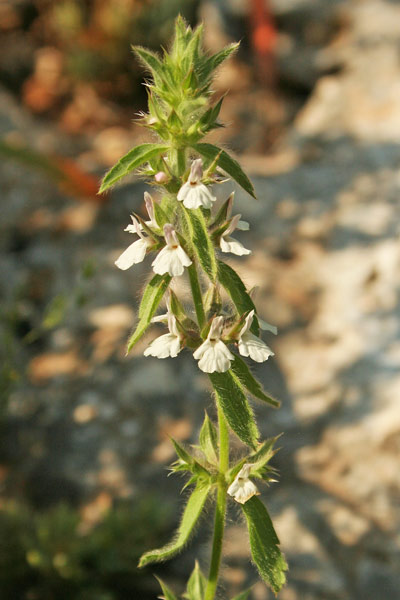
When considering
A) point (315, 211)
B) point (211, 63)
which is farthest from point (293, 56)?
point (211, 63)

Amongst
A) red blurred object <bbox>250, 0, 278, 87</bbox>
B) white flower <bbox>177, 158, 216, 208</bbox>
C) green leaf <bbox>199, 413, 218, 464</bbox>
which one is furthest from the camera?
red blurred object <bbox>250, 0, 278, 87</bbox>

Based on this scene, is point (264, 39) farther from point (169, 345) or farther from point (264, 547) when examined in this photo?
point (264, 547)

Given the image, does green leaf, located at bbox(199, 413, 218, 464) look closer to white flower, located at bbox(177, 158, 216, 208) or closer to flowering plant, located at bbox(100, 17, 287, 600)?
flowering plant, located at bbox(100, 17, 287, 600)

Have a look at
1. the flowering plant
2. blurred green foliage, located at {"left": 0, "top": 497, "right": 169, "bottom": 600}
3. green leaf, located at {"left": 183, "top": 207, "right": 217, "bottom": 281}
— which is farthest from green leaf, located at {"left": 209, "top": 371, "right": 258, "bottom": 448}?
blurred green foliage, located at {"left": 0, "top": 497, "right": 169, "bottom": 600}

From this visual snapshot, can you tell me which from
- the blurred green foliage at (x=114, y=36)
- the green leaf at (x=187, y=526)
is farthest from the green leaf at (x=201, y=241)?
the blurred green foliage at (x=114, y=36)

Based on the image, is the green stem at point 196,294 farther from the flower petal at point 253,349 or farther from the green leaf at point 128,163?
the green leaf at point 128,163

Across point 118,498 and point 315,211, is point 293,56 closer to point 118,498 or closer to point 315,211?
point 315,211
